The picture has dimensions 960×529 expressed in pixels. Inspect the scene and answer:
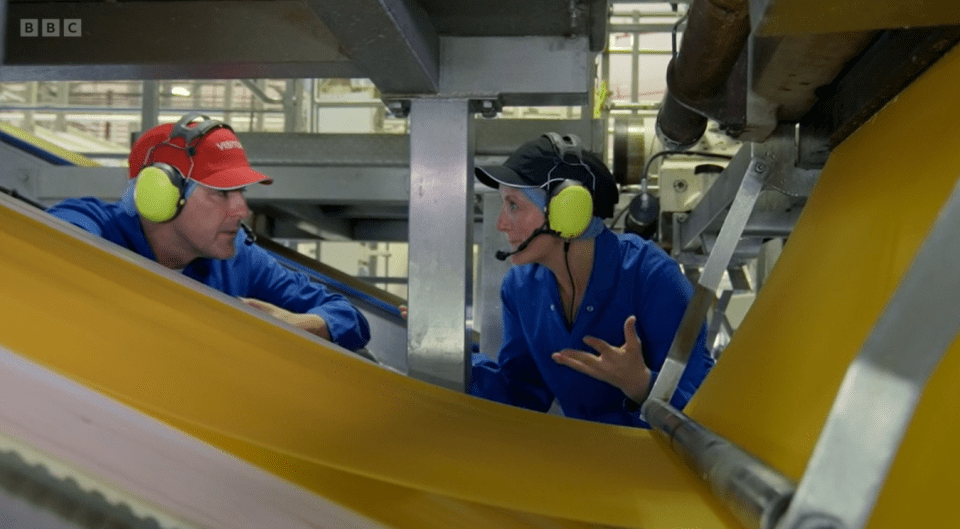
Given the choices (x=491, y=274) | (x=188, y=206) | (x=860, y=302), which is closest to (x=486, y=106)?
(x=188, y=206)

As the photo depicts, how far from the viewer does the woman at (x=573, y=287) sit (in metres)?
2.02

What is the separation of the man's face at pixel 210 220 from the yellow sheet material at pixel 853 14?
5.30 feet

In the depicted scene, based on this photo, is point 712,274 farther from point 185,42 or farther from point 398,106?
point 185,42

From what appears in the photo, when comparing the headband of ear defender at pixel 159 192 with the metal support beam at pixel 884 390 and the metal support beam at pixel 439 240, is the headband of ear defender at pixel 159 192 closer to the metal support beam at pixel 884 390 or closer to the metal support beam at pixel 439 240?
the metal support beam at pixel 439 240

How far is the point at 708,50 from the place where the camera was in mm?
1294

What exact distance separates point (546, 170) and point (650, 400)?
2.26ft

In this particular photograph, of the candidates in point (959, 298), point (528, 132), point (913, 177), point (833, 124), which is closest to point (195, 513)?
point (959, 298)

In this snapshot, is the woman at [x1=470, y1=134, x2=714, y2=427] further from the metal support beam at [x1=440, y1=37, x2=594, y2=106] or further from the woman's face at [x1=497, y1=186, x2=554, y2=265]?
the metal support beam at [x1=440, y1=37, x2=594, y2=106]

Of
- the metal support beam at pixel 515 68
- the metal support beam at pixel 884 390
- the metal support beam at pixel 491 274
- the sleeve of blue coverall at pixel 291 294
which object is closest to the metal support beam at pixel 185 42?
the metal support beam at pixel 515 68

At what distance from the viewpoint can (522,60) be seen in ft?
5.32

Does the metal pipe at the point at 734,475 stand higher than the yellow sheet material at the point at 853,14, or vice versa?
the yellow sheet material at the point at 853,14

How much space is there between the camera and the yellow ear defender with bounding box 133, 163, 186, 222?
1.88 meters

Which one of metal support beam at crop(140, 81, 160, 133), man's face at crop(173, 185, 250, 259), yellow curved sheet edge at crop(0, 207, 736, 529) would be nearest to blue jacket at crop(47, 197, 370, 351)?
man's face at crop(173, 185, 250, 259)

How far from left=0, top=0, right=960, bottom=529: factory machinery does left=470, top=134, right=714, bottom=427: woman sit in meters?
0.54
